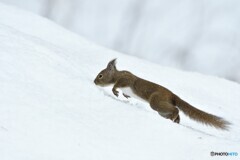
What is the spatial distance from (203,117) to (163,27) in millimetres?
17037

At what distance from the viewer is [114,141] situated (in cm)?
434

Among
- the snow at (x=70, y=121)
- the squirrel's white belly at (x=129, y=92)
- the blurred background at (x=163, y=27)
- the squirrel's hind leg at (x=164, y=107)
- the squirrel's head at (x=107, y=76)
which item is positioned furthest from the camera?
the blurred background at (x=163, y=27)

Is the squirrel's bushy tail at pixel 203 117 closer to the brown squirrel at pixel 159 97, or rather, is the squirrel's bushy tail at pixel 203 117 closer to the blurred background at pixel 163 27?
the brown squirrel at pixel 159 97

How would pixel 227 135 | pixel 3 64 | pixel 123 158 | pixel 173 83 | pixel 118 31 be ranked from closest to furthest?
pixel 123 158, pixel 3 64, pixel 227 135, pixel 173 83, pixel 118 31

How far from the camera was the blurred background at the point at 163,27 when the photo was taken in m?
19.0

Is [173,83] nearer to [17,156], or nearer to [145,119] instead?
[145,119]

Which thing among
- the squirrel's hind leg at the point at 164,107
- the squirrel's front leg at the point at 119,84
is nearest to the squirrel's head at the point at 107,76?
the squirrel's front leg at the point at 119,84

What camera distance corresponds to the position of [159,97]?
5828mm

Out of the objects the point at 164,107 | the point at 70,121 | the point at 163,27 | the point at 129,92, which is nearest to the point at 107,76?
the point at 129,92

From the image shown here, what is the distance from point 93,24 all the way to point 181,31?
316 cm

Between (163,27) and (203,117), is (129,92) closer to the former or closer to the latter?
(203,117)

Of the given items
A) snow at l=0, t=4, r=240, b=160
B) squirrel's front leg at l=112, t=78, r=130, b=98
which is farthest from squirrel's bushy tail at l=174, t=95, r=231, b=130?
squirrel's front leg at l=112, t=78, r=130, b=98

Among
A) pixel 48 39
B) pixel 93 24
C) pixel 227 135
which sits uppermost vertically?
pixel 227 135

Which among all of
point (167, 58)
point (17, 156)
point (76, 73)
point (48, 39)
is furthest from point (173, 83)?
point (167, 58)
